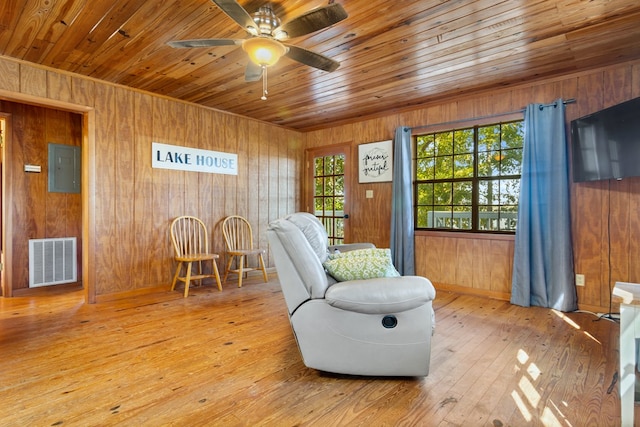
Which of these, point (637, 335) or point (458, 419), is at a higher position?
point (637, 335)

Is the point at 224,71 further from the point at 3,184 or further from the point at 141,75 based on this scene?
the point at 3,184

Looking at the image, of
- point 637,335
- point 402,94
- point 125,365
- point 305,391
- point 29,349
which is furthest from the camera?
point 402,94

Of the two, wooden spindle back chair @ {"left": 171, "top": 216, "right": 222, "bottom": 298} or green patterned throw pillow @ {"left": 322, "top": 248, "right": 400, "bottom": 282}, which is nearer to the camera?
green patterned throw pillow @ {"left": 322, "top": 248, "right": 400, "bottom": 282}

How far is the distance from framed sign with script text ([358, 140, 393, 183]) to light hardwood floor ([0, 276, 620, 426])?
7.05 ft

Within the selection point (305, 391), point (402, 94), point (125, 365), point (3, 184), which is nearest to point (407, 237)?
point (402, 94)

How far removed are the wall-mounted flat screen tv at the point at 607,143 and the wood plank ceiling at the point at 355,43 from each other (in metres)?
0.55

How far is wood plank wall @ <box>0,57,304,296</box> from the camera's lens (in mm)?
3418

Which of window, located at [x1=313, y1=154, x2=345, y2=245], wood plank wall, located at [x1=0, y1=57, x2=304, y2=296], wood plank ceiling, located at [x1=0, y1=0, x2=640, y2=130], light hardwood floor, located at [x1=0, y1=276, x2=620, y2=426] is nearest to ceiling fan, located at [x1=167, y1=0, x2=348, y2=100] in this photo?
wood plank ceiling, located at [x1=0, y1=0, x2=640, y2=130]

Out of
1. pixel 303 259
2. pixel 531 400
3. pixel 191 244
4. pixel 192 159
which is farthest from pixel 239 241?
pixel 531 400

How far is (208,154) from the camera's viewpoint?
14.6ft

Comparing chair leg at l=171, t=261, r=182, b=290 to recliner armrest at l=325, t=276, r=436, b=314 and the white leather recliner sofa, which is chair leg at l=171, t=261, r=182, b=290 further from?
recliner armrest at l=325, t=276, r=436, b=314

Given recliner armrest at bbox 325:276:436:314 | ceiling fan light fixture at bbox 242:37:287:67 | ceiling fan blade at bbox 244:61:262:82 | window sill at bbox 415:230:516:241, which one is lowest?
recliner armrest at bbox 325:276:436:314

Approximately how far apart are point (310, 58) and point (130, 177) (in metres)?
2.59

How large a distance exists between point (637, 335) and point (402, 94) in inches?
125
